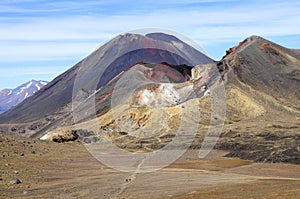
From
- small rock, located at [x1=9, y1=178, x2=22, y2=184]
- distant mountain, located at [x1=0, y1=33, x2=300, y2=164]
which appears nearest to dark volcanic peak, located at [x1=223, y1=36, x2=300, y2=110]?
distant mountain, located at [x1=0, y1=33, x2=300, y2=164]

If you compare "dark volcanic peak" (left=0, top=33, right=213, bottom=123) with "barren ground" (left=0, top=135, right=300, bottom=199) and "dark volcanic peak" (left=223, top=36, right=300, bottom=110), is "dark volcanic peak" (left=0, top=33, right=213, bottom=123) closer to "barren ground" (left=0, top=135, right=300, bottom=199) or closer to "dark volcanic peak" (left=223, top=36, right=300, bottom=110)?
"dark volcanic peak" (left=223, top=36, right=300, bottom=110)

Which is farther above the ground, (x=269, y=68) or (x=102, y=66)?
(x=102, y=66)

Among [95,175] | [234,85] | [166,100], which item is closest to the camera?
[95,175]

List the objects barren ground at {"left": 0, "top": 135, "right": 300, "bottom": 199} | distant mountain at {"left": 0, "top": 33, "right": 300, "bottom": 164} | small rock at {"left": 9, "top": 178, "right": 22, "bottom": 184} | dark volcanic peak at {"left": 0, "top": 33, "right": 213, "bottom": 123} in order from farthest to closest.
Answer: dark volcanic peak at {"left": 0, "top": 33, "right": 213, "bottom": 123}
distant mountain at {"left": 0, "top": 33, "right": 300, "bottom": 164}
small rock at {"left": 9, "top": 178, "right": 22, "bottom": 184}
barren ground at {"left": 0, "top": 135, "right": 300, "bottom": 199}

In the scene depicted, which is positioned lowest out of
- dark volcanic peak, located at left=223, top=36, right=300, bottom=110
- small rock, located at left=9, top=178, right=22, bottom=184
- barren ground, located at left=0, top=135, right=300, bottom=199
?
barren ground, located at left=0, top=135, right=300, bottom=199

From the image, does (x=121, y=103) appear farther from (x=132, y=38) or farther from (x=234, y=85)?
(x=132, y=38)

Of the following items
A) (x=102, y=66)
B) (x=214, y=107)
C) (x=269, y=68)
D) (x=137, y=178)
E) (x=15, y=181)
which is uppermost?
(x=102, y=66)

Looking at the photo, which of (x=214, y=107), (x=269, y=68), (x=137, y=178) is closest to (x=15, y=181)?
(x=137, y=178)

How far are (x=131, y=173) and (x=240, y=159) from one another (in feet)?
43.2

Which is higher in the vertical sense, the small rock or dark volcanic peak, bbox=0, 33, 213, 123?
dark volcanic peak, bbox=0, 33, 213, 123

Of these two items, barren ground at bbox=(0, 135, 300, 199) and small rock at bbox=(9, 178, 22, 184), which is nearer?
barren ground at bbox=(0, 135, 300, 199)

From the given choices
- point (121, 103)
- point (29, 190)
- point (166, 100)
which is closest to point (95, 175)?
point (29, 190)

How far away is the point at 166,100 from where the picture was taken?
250 ft

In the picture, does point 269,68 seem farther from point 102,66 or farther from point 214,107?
point 102,66
